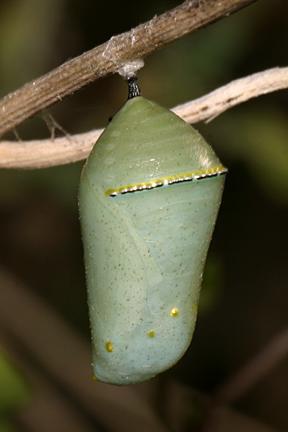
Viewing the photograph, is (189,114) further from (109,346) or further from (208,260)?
(208,260)

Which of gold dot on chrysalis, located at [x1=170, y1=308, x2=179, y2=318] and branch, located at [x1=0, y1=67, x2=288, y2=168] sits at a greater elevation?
branch, located at [x1=0, y1=67, x2=288, y2=168]

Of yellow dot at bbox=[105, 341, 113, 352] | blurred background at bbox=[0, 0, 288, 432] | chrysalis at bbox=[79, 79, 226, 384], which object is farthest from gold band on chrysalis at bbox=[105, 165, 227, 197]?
blurred background at bbox=[0, 0, 288, 432]

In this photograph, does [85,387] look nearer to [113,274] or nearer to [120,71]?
[113,274]

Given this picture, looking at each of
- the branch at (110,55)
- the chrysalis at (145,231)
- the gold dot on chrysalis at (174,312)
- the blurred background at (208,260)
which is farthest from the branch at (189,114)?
the blurred background at (208,260)

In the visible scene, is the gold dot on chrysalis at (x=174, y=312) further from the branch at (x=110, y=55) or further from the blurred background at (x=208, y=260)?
the blurred background at (x=208, y=260)

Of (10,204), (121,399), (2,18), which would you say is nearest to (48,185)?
(10,204)

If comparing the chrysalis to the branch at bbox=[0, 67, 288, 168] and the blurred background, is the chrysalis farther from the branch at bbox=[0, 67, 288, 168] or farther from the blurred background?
the blurred background

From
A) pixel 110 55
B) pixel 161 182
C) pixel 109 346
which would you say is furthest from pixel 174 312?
pixel 110 55
